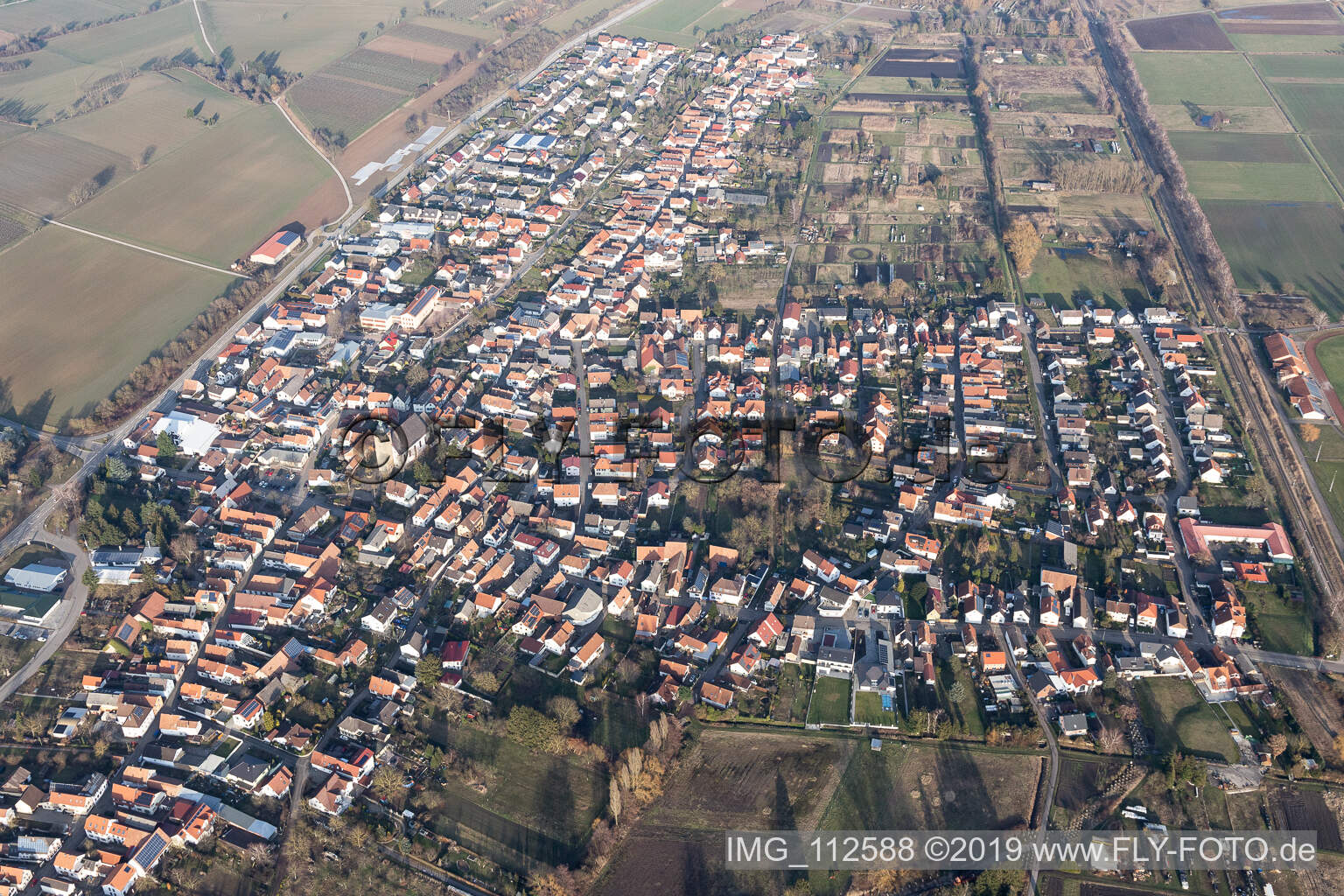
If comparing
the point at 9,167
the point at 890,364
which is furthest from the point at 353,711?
the point at 9,167

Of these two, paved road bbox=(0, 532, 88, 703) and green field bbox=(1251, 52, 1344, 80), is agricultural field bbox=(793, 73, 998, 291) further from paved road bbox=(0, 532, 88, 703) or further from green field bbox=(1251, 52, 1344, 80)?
paved road bbox=(0, 532, 88, 703)

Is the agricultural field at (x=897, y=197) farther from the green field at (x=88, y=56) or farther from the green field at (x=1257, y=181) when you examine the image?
the green field at (x=88, y=56)

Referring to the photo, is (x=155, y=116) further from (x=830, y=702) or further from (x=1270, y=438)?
(x=1270, y=438)

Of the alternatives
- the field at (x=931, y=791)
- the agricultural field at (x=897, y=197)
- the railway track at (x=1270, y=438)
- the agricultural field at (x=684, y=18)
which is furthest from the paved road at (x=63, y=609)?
the agricultural field at (x=684, y=18)

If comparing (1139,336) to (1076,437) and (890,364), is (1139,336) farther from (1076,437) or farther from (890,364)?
(890,364)

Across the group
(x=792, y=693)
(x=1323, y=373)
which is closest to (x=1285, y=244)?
(x=1323, y=373)
